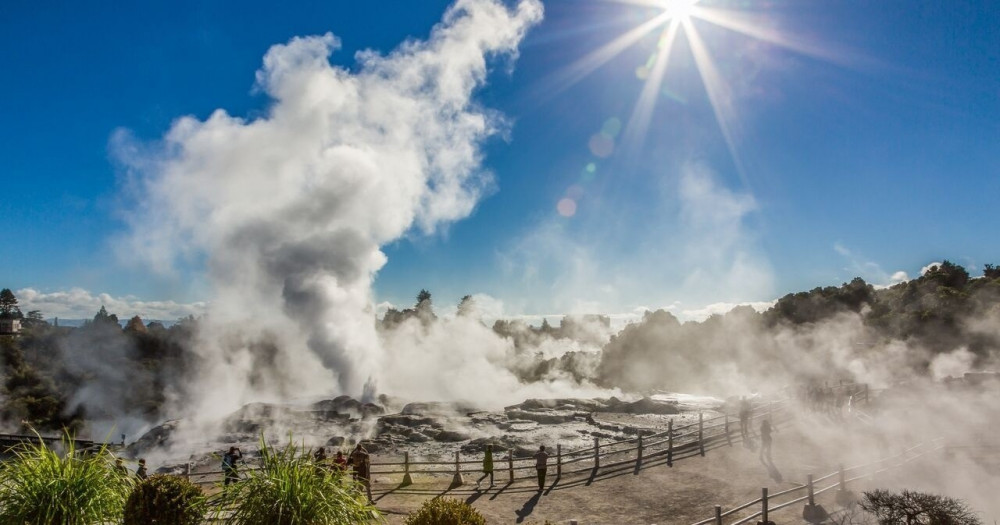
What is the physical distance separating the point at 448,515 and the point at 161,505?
4269 millimetres

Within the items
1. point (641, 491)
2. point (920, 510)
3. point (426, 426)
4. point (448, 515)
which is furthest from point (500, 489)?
point (426, 426)

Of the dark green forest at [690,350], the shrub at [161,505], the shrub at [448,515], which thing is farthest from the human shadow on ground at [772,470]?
the dark green forest at [690,350]

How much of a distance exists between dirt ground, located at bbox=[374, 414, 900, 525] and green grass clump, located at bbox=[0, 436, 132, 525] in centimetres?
607

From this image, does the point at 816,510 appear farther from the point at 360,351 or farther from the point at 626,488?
the point at 360,351

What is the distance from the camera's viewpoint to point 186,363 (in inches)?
2454

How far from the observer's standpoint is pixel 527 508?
13.0 metres

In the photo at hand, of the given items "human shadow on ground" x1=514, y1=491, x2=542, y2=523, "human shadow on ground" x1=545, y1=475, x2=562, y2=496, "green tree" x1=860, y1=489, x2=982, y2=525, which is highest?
"green tree" x1=860, y1=489, x2=982, y2=525

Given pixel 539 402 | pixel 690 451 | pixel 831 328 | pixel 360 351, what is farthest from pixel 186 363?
pixel 831 328

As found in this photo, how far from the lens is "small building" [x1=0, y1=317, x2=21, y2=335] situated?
7455 cm

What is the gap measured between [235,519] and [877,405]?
98.7 feet

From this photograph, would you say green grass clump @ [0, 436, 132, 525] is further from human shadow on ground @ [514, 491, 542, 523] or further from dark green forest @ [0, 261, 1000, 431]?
dark green forest @ [0, 261, 1000, 431]

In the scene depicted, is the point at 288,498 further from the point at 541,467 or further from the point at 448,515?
the point at 541,467

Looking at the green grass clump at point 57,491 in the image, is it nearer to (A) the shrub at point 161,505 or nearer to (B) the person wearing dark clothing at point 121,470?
(B) the person wearing dark clothing at point 121,470

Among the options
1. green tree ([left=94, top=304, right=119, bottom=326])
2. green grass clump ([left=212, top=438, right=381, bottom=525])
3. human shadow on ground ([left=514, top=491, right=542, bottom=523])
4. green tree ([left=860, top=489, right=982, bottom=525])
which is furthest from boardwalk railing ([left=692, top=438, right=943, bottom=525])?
green tree ([left=94, top=304, right=119, bottom=326])
